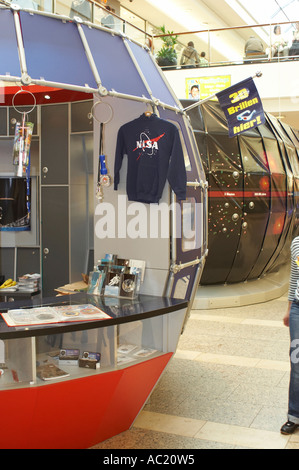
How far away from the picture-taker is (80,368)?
13.4ft

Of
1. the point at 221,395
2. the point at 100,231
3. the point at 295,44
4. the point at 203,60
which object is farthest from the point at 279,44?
the point at 221,395

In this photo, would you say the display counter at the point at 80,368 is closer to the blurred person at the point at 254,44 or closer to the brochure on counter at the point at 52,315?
the brochure on counter at the point at 52,315

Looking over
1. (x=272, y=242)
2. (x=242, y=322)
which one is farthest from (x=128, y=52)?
(x=272, y=242)

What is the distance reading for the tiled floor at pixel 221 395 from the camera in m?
4.30

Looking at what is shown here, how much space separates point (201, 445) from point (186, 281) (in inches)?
55.3

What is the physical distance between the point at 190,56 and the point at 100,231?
9164 mm

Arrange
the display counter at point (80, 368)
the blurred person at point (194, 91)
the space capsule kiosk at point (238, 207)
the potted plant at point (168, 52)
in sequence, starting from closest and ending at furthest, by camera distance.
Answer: the display counter at point (80, 368) → the space capsule kiosk at point (238, 207) → the blurred person at point (194, 91) → the potted plant at point (168, 52)

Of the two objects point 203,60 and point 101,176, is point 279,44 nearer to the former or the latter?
point 203,60

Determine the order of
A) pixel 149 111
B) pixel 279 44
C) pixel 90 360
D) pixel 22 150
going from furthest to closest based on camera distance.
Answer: pixel 279 44 → pixel 22 150 → pixel 149 111 → pixel 90 360

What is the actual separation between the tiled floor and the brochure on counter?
994 mm

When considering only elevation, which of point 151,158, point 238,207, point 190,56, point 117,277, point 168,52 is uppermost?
point 168,52

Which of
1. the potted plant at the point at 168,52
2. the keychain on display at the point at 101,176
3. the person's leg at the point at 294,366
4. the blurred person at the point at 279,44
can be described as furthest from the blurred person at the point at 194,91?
the person's leg at the point at 294,366

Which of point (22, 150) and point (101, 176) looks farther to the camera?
point (101, 176)

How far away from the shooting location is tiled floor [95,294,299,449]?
14.1ft
